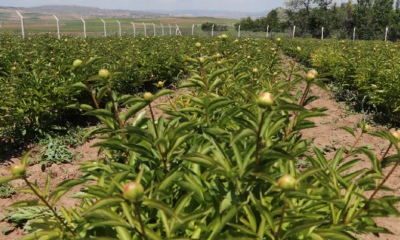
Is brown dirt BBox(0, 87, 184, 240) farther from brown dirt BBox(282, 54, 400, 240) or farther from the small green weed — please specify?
brown dirt BBox(282, 54, 400, 240)

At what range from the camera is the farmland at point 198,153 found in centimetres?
97

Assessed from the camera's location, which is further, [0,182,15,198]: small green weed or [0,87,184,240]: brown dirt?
[0,182,15,198]: small green weed

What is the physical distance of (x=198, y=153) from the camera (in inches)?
40.8

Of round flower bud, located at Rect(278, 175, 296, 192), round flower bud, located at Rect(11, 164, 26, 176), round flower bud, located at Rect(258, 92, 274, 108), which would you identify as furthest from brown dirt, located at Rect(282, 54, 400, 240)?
round flower bud, located at Rect(11, 164, 26, 176)

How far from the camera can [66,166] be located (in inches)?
137

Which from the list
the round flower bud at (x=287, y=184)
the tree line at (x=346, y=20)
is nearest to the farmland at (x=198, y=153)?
the round flower bud at (x=287, y=184)

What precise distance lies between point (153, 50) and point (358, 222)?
617cm

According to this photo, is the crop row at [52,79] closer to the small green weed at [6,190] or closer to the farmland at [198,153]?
the farmland at [198,153]

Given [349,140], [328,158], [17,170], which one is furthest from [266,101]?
[349,140]

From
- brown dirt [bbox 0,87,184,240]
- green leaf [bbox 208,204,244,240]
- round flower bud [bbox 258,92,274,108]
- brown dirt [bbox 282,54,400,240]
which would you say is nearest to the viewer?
round flower bud [bbox 258,92,274,108]

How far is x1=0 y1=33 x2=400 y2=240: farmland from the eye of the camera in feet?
3.17

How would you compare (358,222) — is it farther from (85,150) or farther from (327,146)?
(85,150)

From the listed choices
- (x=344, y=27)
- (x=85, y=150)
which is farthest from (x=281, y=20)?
(x=85, y=150)

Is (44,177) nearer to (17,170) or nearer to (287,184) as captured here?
(17,170)
